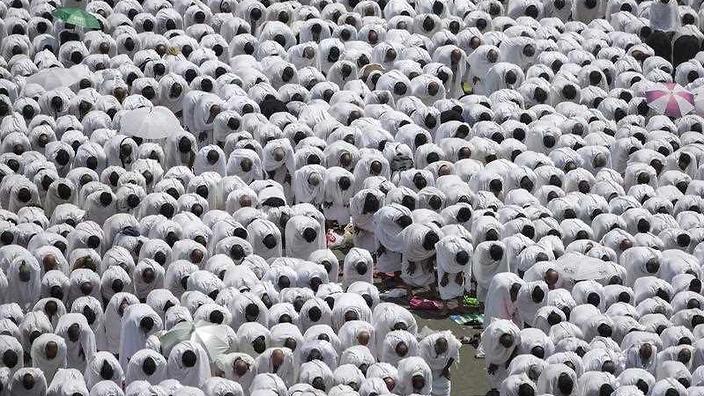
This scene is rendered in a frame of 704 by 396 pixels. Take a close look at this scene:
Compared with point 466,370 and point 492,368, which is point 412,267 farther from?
point 492,368

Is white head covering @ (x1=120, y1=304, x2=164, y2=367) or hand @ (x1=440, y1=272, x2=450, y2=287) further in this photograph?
hand @ (x1=440, y1=272, x2=450, y2=287)

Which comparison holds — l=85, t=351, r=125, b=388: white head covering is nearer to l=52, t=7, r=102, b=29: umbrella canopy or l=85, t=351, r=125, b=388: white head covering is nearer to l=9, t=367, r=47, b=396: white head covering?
l=9, t=367, r=47, b=396: white head covering

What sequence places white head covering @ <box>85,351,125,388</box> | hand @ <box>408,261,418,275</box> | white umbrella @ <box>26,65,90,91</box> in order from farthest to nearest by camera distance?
white umbrella @ <box>26,65,90,91</box>
hand @ <box>408,261,418,275</box>
white head covering @ <box>85,351,125,388</box>

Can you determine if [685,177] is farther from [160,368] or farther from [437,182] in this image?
[160,368]

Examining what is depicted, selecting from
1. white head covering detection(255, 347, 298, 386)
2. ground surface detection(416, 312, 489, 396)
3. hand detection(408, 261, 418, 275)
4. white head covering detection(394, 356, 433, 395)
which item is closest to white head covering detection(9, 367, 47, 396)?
white head covering detection(255, 347, 298, 386)

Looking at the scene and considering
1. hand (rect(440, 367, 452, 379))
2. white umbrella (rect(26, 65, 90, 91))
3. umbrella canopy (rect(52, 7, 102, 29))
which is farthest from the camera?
umbrella canopy (rect(52, 7, 102, 29))

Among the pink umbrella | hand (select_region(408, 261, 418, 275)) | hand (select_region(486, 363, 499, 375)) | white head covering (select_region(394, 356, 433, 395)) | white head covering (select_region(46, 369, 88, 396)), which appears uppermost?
the pink umbrella

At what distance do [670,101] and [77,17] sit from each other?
9778mm

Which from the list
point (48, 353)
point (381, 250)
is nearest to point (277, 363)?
point (48, 353)

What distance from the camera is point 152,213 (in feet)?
93.4

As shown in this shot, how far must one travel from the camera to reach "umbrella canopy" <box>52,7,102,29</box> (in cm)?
3238

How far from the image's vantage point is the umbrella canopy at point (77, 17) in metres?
32.4

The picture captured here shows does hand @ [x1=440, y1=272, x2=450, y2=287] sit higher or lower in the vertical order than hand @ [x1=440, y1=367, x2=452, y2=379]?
higher

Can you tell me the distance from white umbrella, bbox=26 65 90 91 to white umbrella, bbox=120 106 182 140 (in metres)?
1.67
